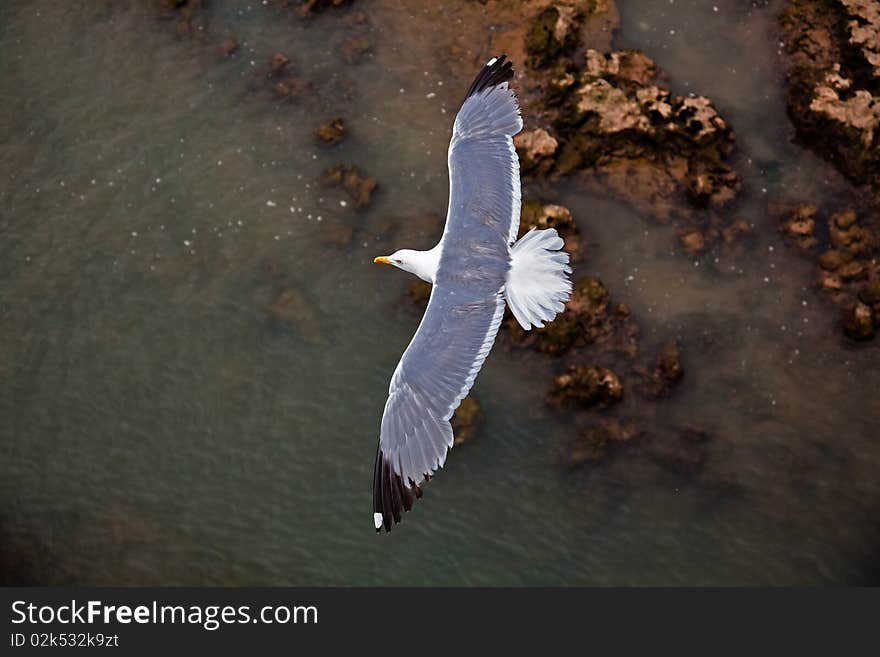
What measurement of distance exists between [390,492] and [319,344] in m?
2.46

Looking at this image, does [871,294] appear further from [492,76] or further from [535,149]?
[492,76]

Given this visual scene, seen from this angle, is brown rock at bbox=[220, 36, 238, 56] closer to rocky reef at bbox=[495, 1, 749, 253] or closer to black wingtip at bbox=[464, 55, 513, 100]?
rocky reef at bbox=[495, 1, 749, 253]

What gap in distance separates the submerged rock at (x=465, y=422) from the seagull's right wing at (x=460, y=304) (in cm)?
150

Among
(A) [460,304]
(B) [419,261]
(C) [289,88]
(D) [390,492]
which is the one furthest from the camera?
(C) [289,88]

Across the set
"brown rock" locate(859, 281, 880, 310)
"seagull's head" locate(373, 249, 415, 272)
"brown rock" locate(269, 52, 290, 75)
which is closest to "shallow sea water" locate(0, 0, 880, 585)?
"brown rock" locate(269, 52, 290, 75)

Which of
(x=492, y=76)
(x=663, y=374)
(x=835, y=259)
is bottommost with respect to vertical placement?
(x=663, y=374)

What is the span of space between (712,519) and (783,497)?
62 cm

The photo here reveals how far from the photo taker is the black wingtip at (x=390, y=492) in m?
7.39

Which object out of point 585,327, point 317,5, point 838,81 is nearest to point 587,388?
point 585,327

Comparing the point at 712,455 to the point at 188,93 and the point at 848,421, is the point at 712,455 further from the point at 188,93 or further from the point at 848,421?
the point at 188,93

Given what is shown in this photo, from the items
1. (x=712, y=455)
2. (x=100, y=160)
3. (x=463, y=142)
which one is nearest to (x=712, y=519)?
(x=712, y=455)

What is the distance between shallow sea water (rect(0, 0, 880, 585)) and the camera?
898cm

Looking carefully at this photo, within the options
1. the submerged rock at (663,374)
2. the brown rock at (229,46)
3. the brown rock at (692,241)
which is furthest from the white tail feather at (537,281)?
the brown rock at (229,46)

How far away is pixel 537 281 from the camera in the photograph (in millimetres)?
7762
